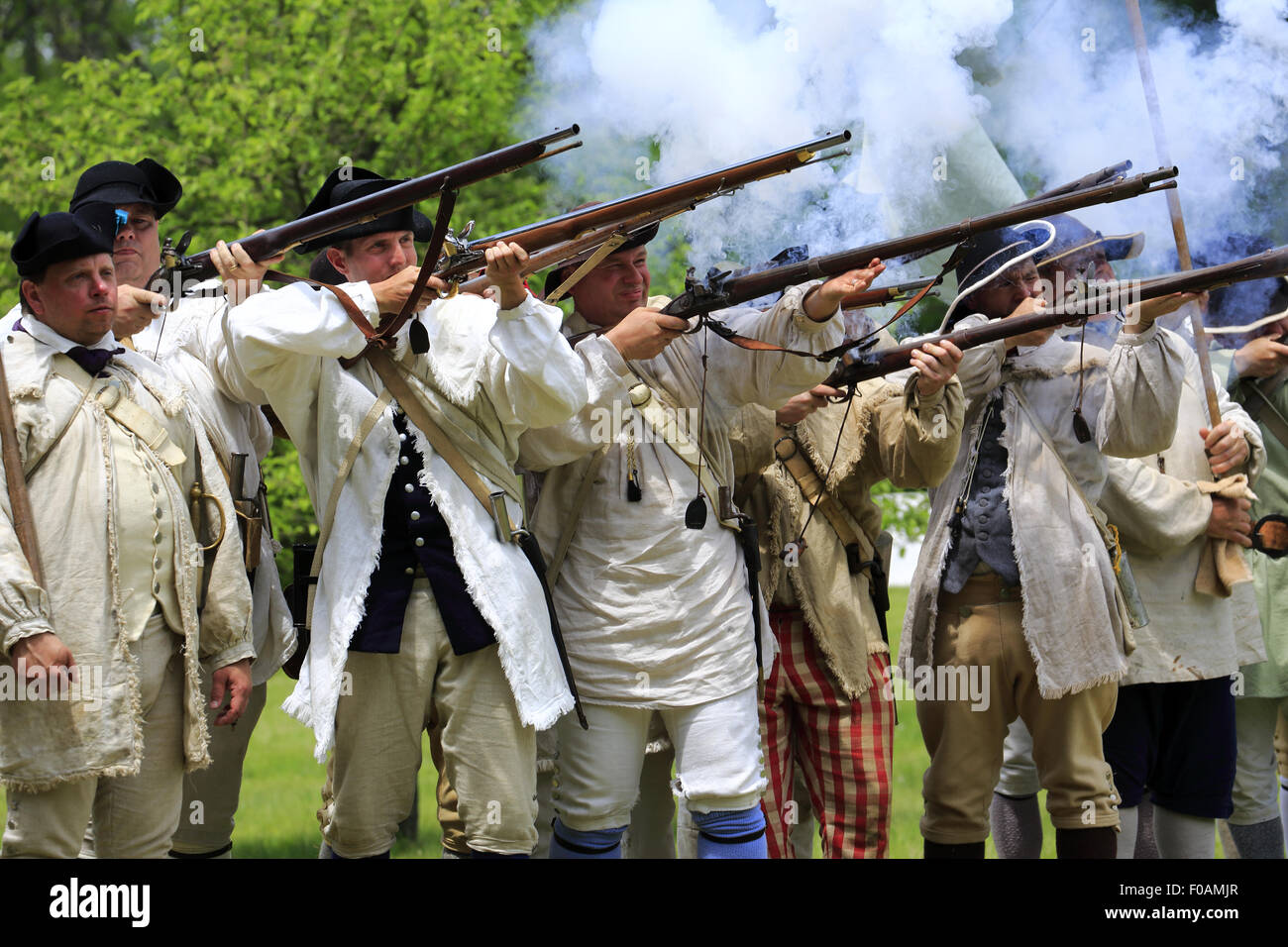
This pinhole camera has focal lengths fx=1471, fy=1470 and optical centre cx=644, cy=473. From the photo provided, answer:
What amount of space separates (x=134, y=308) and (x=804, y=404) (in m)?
2.31

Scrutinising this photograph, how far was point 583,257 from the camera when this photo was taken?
497 cm

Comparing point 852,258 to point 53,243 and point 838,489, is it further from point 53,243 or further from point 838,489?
point 53,243

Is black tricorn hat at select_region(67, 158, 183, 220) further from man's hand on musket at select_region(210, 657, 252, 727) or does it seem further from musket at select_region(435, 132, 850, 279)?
man's hand on musket at select_region(210, 657, 252, 727)

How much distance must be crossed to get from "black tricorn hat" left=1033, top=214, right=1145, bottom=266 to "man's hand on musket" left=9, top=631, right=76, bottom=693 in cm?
360

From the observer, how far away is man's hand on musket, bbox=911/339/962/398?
16.2ft

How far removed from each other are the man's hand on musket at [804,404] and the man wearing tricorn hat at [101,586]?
6.54 ft

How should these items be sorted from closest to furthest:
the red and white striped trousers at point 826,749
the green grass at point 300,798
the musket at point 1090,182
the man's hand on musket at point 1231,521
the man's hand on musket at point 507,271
Answer: the man's hand on musket at point 507,271 < the musket at point 1090,182 < the red and white striped trousers at point 826,749 < the man's hand on musket at point 1231,521 < the green grass at point 300,798

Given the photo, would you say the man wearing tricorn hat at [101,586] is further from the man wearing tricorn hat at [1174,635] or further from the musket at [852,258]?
the man wearing tricorn hat at [1174,635]

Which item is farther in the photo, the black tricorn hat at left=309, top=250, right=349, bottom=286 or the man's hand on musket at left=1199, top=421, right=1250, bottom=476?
the man's hand on musket at left=1199, top=421, right=1250, bottom=476

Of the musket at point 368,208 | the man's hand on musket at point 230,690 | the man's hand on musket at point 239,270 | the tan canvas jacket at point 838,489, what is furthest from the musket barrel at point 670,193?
the man's hand on musket at point 230,690

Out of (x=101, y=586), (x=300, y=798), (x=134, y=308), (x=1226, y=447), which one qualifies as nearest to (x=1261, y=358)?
(x=1226, y=447)

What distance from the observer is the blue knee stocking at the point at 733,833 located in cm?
465

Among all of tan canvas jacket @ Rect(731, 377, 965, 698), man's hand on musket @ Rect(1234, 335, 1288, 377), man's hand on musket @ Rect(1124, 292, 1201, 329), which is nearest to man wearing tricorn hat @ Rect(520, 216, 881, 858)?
tan canvas jacket @ Rect(731, 377, 965, 698)

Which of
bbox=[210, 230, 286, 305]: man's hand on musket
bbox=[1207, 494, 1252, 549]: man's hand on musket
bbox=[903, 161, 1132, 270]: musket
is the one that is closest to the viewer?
bbox=[210, 230, 286, 305]: man's hand on musket
